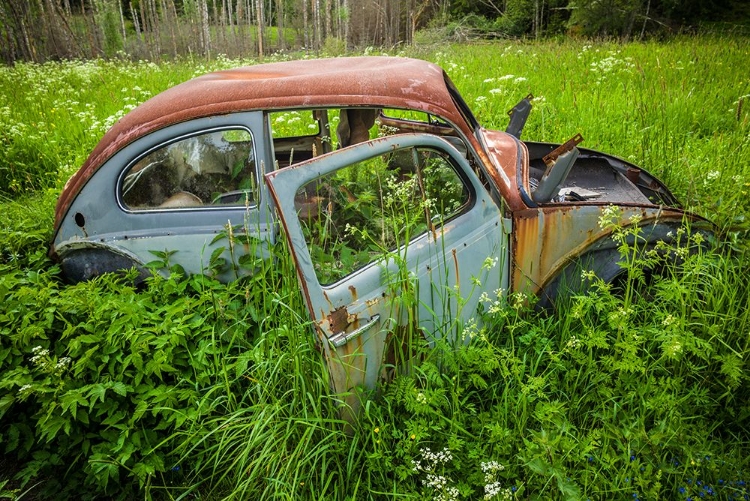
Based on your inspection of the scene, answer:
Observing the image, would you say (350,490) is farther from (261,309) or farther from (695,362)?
(695,362)

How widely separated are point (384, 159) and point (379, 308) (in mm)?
765

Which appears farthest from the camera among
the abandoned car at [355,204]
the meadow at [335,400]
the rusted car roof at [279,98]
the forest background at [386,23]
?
the forest background at [386,23]

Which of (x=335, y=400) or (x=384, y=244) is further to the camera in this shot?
(x=384, y=244)

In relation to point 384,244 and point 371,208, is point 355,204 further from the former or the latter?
point 384,244

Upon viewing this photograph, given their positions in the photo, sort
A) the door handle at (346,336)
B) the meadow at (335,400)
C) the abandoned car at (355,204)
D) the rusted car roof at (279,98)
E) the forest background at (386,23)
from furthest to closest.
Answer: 1. the forest background at (386,23)
2. the rusted car roof at (279,98)
3. the abandoned car at (355,204)
4. the meadow at (335,400)
5. the door handle at (346,336)

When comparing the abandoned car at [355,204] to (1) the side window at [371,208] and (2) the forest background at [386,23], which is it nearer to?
(1) the side window at [371,208]

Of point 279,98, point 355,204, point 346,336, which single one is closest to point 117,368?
point 346,336

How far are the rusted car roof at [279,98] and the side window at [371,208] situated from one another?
36 centimetres

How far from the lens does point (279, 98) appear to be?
256cm

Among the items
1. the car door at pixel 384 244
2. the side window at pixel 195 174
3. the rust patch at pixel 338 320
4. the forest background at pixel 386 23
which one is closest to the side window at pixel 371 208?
the car door at pixel 384 244

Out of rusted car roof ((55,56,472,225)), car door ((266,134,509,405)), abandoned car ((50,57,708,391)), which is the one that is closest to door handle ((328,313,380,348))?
car door ((266,134,509,405))

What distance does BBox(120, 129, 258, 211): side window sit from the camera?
265 cm

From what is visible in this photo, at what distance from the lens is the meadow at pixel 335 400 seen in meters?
2.04

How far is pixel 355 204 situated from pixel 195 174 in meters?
1.02
